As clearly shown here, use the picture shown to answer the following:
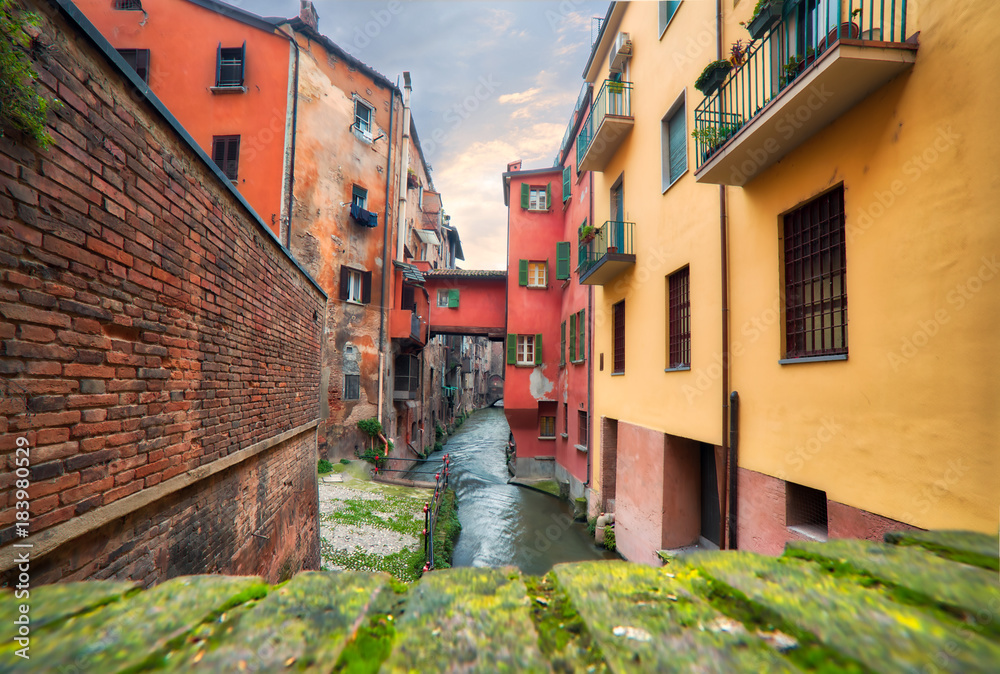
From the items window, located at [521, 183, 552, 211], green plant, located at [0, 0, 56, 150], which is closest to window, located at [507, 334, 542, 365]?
window, located at [521, 183, 552, 211]

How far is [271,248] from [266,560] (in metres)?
3.69

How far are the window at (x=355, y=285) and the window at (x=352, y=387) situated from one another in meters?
2.91

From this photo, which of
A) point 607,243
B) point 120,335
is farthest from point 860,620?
point 607,243

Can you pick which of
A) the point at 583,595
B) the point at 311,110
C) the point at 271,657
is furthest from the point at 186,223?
the point at 311,110

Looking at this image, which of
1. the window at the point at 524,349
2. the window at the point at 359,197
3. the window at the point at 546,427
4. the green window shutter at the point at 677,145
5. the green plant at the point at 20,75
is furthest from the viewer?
the window at the point at 546,427

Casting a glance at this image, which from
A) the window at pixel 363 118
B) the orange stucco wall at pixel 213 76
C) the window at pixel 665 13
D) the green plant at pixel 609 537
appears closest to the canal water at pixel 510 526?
the green plant at pixel 609 537

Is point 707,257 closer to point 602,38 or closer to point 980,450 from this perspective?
point 980,450

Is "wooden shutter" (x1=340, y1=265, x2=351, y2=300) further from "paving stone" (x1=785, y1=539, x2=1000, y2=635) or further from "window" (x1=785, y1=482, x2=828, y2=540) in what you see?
"paving stone" (x1=785, y1=539, x2=1000, y2=635)

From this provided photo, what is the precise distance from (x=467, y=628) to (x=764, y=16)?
6.80 m

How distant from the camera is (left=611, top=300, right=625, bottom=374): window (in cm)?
1123

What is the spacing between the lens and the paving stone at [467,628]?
0.96 m

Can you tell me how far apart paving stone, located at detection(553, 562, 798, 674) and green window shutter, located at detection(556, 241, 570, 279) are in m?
17.0

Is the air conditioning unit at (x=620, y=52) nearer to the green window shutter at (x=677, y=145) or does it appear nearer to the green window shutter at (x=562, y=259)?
the green window shutter at (x=677, y=145)

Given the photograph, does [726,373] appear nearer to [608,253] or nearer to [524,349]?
[608,253]
